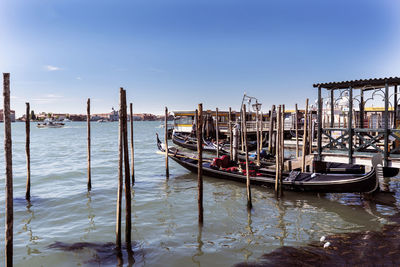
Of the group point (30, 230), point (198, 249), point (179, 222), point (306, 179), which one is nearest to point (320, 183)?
point (306, 179)

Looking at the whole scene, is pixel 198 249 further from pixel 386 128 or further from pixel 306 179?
pixel 386 128

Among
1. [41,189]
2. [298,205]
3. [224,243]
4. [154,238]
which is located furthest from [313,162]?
[41,189]

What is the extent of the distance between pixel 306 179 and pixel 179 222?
4895mm

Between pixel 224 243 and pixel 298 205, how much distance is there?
3819mm

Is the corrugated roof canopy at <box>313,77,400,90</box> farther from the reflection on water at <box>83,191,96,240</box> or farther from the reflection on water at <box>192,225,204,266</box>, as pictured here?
the reflection on water at <box>83,191,96,240</box>

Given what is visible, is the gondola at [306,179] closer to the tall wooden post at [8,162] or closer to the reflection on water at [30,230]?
the reflection on water at [30,230]

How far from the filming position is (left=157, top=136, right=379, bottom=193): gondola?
9.18 m

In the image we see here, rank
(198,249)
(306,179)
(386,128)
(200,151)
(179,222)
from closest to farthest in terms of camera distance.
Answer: (198,249) < (200,151) < (179,222) < (386,128) < (306,179)

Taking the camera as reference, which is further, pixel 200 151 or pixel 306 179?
pixel 306 179

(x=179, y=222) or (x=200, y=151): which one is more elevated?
(x=200, y=151)

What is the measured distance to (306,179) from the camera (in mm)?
10508

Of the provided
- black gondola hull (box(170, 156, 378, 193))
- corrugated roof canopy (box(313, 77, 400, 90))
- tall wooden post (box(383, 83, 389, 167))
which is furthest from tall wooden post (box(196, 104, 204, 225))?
tall wooden post (box(383, 83, 389, 167))

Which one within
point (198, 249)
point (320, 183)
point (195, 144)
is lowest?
point (198, 249)

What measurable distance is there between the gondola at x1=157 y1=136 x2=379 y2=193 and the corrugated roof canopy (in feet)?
8.73
